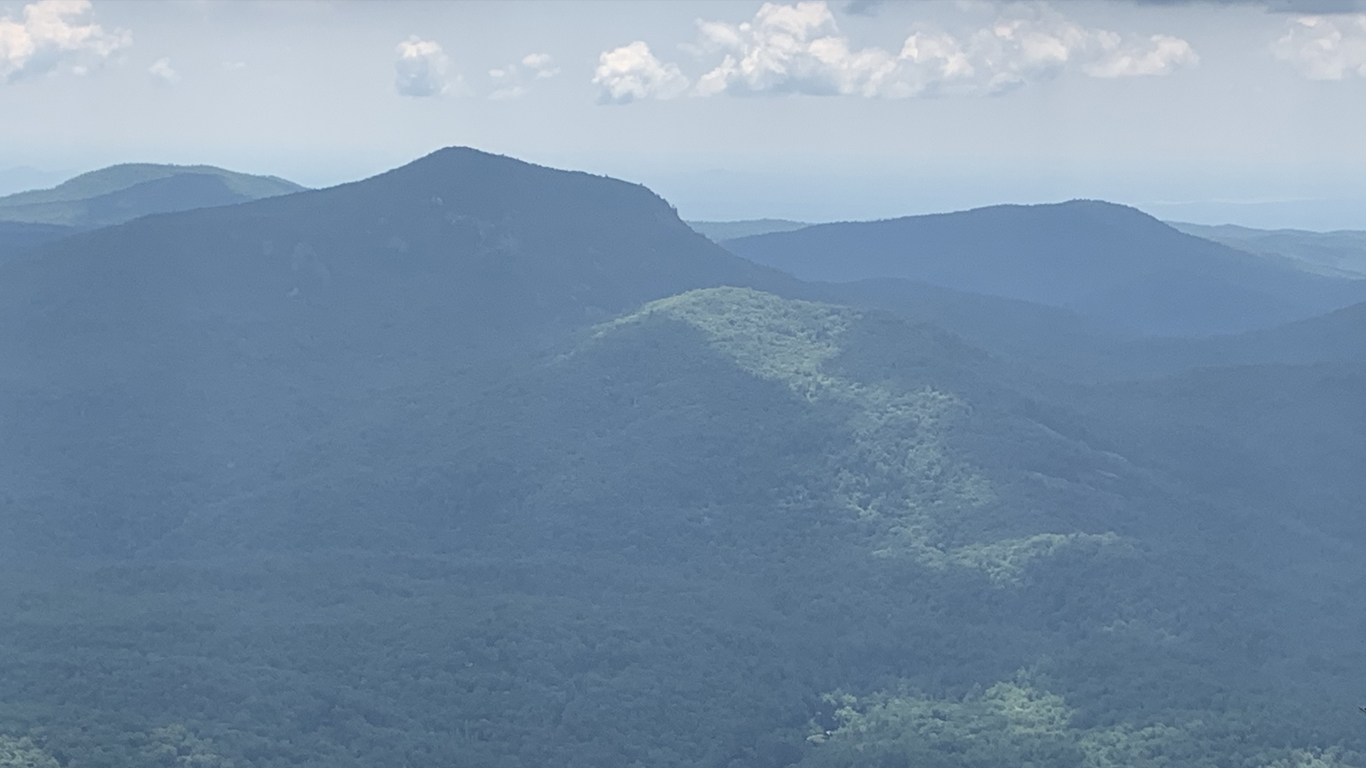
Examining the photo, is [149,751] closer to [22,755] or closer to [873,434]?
[22,755]

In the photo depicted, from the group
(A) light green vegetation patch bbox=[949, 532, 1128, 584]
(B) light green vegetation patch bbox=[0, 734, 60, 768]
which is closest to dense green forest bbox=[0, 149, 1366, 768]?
(B) light green vegetation patch bbox=[0, 734, 60, 768]

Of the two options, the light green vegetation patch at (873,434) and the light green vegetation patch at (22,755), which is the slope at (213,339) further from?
the light green vegetation patch at (22,755)

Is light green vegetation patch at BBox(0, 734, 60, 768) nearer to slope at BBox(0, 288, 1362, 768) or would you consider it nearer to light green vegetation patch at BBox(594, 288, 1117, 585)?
slope at BBox(0, 288, 1362, 768)

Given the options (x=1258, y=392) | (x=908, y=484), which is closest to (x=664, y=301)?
(x=908, y=484)

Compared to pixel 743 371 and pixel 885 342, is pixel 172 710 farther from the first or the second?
pixel 885 342

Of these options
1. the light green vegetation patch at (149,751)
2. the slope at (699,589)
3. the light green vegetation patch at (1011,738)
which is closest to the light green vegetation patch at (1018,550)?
the slope at (699,589)
